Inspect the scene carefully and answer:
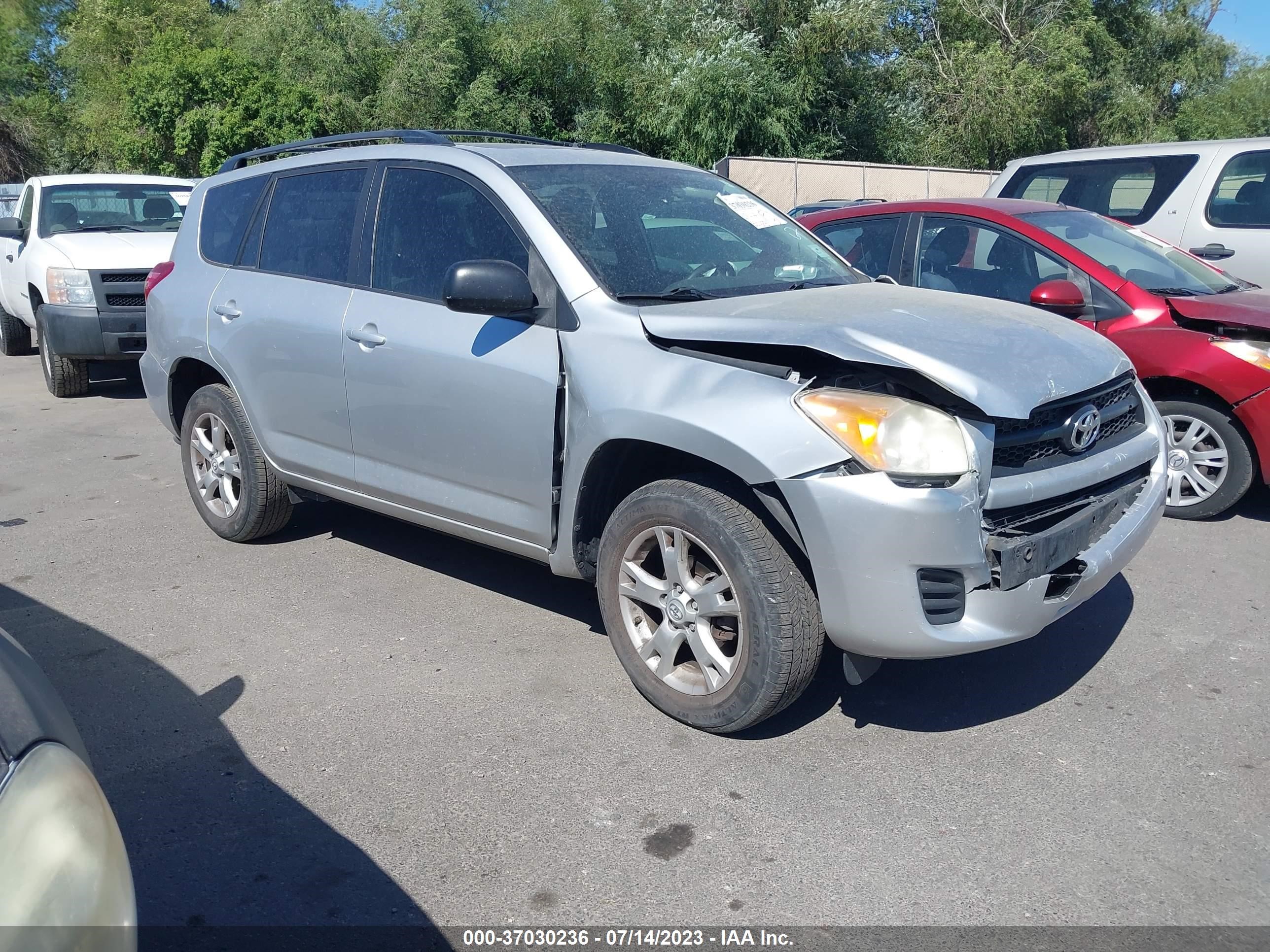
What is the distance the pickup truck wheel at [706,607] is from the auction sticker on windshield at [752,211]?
5.21ft

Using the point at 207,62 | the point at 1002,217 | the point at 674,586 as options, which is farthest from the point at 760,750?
the point at 207,62

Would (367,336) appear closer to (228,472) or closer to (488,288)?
(488,288)

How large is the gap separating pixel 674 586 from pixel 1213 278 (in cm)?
436

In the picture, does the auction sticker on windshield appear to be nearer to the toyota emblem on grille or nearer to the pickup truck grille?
the toyota emblem on grille

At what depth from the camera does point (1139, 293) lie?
581cm

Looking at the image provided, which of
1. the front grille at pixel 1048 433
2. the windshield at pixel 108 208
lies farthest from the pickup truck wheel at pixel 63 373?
the front grille at pixel 1048 433

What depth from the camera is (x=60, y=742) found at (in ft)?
6.29

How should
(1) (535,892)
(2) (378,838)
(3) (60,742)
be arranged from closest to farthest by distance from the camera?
(3) (60,742) < (1) (535,892) < (2) (378,838)

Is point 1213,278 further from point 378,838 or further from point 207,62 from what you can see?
point 207,62

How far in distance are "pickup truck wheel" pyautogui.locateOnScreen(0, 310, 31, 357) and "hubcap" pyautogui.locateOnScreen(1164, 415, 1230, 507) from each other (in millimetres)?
11845

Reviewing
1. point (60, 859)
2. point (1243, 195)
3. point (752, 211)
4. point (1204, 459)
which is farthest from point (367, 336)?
point (1243, 195)

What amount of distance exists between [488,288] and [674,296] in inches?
25.8

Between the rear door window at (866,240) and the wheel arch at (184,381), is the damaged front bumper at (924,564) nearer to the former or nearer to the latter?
Answer: the rear door window at (866,240)

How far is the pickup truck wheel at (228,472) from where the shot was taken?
5285 millimetres
